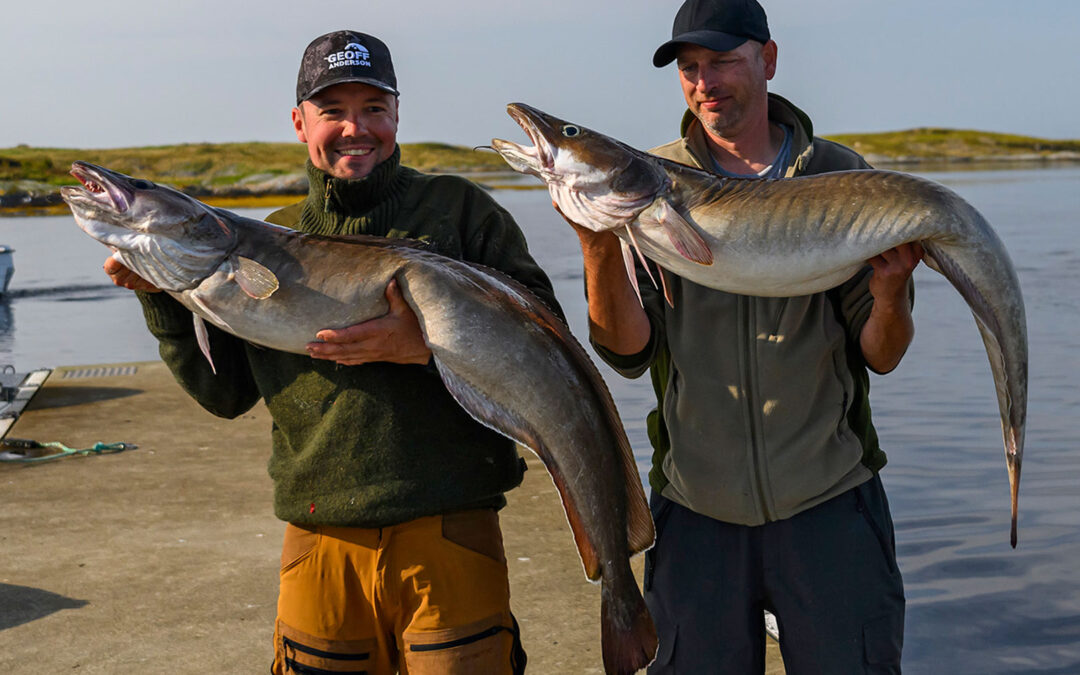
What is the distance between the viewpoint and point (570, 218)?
104 inches

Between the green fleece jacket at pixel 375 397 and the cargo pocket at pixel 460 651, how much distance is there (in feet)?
1.00

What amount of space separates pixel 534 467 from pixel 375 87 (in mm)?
4352

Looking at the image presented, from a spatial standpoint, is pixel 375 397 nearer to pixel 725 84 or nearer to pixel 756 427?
pixel 756 427

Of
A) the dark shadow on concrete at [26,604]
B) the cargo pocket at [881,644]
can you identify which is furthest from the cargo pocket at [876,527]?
the dark shadow on concrete at [26,604]

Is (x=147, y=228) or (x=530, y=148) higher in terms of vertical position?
(x=530, y=148)

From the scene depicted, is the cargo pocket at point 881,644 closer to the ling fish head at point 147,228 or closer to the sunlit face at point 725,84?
the sunlit face at point 725,84

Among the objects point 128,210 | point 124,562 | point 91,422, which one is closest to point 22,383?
point 91,422

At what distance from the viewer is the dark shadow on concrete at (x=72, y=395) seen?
29.4ft

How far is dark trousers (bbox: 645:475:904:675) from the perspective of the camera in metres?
2.87

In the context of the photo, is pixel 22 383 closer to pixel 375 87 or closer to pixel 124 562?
pixel 124 562

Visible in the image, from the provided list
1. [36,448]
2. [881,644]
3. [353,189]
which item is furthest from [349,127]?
[36,448]

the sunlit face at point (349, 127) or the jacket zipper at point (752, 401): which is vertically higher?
the sunlit face at point (349, 127)

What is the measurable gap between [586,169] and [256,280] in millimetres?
843

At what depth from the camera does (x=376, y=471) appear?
9.29 ft
